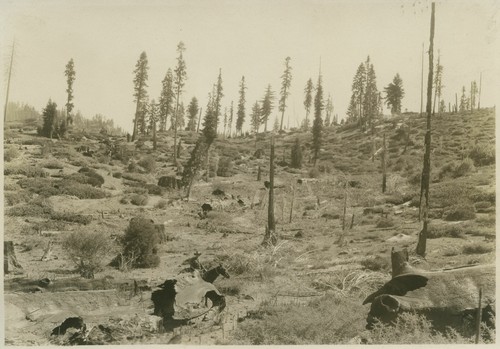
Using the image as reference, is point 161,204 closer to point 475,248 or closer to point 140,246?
point 140,246

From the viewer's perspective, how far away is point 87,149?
1542 inches

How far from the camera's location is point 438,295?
9.90m

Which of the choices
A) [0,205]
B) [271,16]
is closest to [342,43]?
[271,16]

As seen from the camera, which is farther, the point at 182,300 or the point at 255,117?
the point at 255,117

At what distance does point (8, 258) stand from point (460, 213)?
1743 cm

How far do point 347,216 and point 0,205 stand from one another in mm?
19370

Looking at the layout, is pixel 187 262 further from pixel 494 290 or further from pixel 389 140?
pixel 389 140

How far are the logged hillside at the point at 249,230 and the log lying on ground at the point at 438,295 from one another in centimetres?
33

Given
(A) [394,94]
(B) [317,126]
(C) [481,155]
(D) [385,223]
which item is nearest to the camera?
(D) [385,223]

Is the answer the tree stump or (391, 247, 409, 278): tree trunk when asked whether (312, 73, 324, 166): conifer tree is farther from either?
(391, 247, 409, 278): tree trunk

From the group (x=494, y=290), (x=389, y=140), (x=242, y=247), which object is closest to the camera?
(x=494, y=290)

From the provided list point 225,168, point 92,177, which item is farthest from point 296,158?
point 92,177

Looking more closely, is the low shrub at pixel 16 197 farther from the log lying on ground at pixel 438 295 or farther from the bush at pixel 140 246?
the log lying on ground at pixel 438 295

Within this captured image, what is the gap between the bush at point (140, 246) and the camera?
16.6 meters
